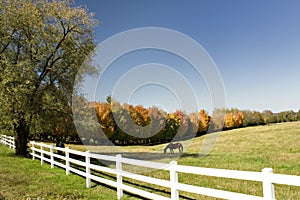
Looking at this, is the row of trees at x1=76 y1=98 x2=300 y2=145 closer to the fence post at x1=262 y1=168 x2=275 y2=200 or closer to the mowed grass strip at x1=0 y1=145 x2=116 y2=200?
the mowed grass strip at x1=0 y1=145 x2=116 y2=200

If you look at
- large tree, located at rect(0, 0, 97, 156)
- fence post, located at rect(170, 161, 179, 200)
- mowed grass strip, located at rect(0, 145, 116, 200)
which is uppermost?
large tree, located at rect(0, 0, 97, 156)

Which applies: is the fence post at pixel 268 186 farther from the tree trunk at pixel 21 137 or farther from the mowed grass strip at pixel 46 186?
the tree trunk at pixel 21 137

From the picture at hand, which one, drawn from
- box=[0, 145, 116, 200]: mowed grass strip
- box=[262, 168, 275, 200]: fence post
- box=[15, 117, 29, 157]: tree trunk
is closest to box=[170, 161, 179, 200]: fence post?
box=[262, 168, 275, 200]: fence post

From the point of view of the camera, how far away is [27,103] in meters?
15.9

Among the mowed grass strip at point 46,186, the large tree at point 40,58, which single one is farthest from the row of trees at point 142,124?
the mowed grass strip at point 46,186

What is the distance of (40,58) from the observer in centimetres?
1752

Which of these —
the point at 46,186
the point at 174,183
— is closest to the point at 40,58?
the point at 46,186

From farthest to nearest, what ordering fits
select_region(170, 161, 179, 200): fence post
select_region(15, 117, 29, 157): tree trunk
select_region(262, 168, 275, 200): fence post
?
select_region(15, 117, 29, 157): tree trunk → select_region(170, 161, 179, 200): fence post → select_region(262, 168, 275, 200): fence post

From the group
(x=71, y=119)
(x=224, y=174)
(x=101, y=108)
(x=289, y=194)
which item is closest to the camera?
(x=224, y=174)

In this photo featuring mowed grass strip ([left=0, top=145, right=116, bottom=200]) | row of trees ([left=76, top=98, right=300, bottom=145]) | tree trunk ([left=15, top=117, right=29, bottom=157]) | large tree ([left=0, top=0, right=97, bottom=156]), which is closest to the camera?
mowed grass strip ([left=0, top=145, right=116, bottom=200])

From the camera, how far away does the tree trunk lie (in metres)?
18.3

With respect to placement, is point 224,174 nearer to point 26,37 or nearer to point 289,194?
point 289,194

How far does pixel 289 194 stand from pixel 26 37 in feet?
55.1

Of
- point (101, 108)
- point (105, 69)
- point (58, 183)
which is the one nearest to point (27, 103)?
point (105, 69)
